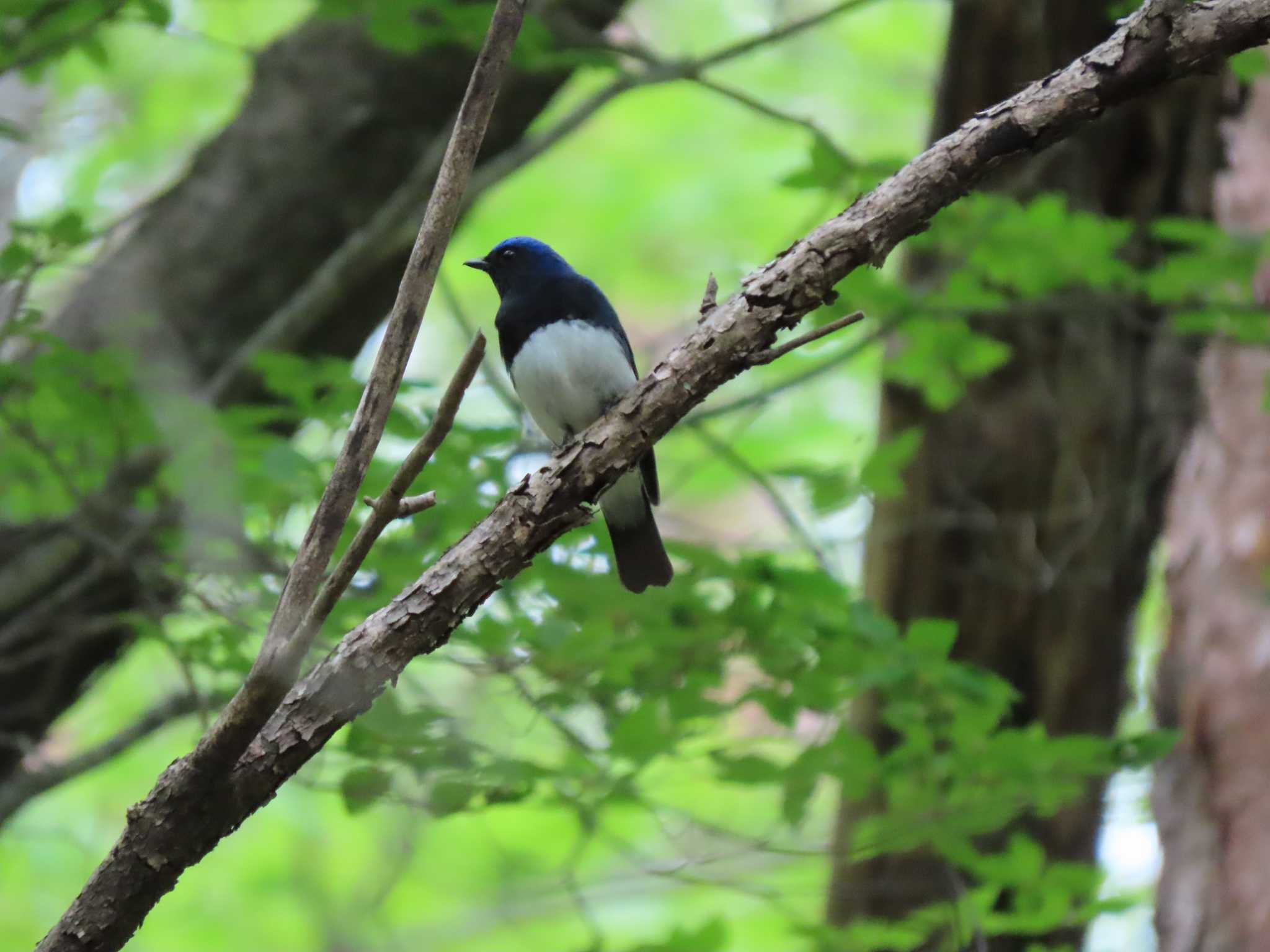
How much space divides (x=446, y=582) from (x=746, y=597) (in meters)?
1.28

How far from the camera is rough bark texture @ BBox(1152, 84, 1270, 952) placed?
4.41 metres

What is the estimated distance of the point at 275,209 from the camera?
4.91 metres

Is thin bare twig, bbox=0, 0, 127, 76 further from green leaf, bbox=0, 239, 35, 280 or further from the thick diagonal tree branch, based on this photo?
the thick diagonal tree branch

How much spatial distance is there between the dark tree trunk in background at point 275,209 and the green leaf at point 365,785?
6.09 feet

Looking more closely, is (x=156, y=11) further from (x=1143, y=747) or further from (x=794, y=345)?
(x=1143, y=747)

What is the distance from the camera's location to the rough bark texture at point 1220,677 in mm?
4406

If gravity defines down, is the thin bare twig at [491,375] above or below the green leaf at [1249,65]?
below

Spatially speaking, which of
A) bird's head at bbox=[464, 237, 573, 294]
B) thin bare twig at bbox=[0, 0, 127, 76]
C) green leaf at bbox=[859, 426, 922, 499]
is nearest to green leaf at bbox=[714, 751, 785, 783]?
green leaf at bbox=[859, 426, 922, 499]

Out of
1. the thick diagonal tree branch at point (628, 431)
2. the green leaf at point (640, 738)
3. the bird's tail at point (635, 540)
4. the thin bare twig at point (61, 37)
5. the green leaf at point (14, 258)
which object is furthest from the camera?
the thin bare twig at point (61, 37)

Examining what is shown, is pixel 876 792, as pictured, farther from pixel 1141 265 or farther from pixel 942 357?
pixel 1141 265

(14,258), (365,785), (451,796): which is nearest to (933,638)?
(451,796)

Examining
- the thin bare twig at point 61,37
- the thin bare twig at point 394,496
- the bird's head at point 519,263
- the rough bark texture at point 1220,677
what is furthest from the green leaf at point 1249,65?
the thin bare twig at point 61,37

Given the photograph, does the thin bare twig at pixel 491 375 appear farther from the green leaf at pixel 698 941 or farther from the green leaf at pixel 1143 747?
the green leaf at pixel 1143 747

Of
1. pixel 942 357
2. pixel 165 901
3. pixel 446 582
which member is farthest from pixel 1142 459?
pixel 165 901
